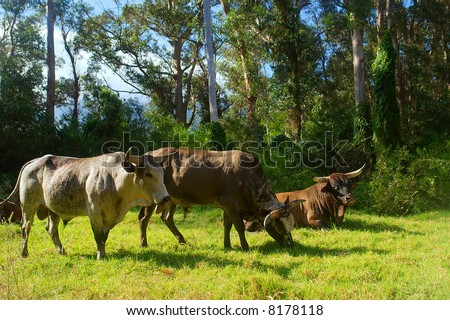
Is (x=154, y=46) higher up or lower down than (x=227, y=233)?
higher up

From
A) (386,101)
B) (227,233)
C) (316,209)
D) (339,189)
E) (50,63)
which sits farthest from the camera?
(50,63)

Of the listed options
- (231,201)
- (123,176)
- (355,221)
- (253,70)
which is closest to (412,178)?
(355,221)

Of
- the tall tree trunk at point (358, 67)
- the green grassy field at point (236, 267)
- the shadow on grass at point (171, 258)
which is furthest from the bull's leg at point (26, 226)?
the tall tree trunk at point (358, 67)

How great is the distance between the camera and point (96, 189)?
21.3ft

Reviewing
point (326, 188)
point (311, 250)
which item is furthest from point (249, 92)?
point (311, 250)

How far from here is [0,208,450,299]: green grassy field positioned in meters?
4.66

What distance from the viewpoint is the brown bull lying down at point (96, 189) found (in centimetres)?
648

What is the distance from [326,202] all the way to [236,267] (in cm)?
444

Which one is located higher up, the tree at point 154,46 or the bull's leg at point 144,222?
the tree at point 154,46

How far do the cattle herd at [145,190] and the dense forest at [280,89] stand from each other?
6.61 m

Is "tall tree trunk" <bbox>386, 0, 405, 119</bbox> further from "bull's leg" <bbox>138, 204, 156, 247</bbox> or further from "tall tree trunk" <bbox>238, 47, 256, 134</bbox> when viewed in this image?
"bull's leg" <bbox>138, 204, 156, 247</bbox>

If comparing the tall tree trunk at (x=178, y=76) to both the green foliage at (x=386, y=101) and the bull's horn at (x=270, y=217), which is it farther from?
the bull's horn at (x=270, y=217)

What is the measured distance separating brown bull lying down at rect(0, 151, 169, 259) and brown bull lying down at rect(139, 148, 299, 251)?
1214mm

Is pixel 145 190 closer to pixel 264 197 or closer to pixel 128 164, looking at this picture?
pixel 128 164
